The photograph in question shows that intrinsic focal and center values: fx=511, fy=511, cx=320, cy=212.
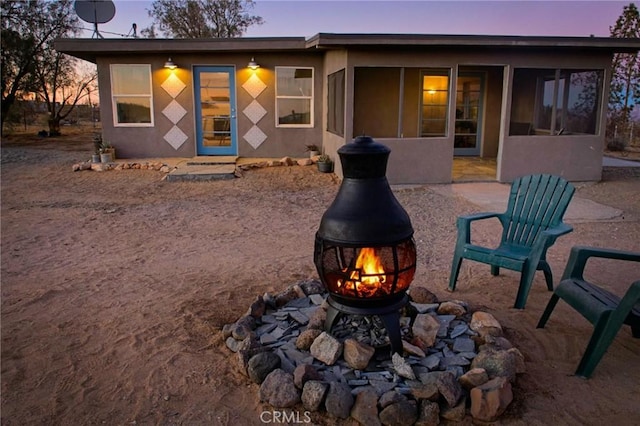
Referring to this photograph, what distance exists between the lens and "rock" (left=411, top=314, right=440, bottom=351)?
3.12 meters

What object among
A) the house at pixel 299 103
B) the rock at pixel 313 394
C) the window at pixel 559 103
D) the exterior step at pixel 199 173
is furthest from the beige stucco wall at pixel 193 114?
the rock at pixel 313 394

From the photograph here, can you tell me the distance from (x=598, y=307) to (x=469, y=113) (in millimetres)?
10305

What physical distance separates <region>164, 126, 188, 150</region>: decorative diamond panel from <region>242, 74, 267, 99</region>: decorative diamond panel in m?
1.84

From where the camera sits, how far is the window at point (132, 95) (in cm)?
1177

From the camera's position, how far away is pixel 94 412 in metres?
2.64

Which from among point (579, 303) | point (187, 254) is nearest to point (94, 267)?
point (187, 254)

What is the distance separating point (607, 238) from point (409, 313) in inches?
151

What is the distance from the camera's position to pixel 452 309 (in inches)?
140

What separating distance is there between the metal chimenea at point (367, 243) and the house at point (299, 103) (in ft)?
23.4

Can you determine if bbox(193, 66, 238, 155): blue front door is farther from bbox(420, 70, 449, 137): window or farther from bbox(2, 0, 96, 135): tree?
bbox(2, 0, 96, 135): tree

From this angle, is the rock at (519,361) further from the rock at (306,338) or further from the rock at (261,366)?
the rock at (261,366)

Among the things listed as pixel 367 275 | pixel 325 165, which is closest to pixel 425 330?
pixel 367 275

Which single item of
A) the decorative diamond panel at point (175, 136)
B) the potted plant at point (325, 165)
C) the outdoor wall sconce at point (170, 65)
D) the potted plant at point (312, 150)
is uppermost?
the outdoor wall sconce at point (170, 65)

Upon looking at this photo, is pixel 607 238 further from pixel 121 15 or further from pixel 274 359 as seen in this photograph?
pixel 121 15
